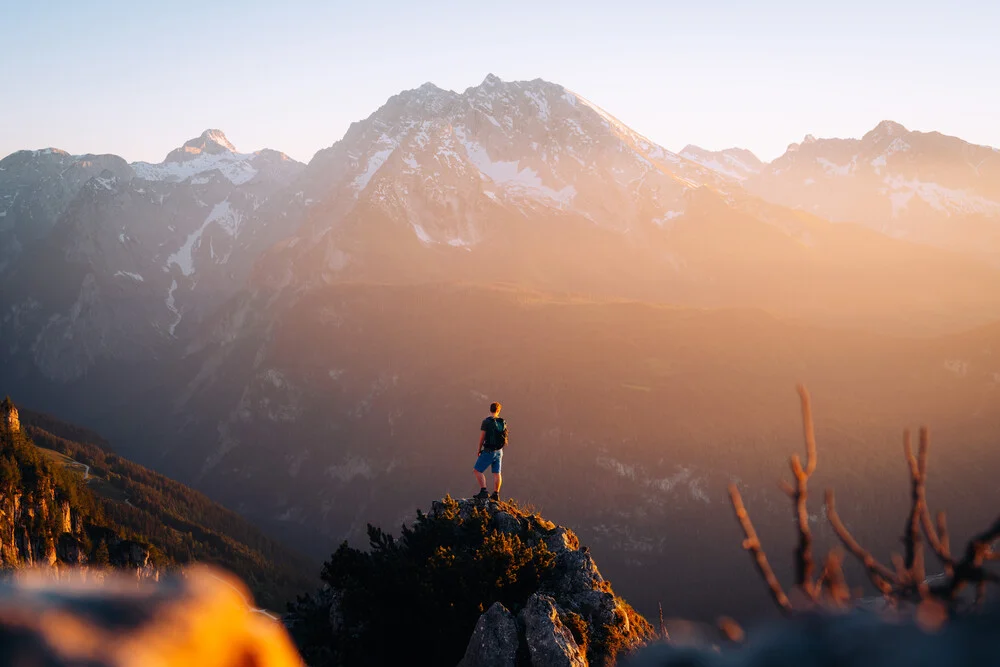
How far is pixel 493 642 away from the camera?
16.5m

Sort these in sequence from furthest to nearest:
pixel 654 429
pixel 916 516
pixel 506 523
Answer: pixel 654 429 < pixel 506 523 < pixel 916 516

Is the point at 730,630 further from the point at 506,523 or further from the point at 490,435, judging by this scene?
the point at 506,523

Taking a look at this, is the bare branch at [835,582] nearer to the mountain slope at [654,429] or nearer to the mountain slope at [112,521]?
the mountain slope at [112,521]

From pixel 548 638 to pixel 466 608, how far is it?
264cm

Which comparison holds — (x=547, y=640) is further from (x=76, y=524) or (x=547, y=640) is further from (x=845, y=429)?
(x=845, y=429)

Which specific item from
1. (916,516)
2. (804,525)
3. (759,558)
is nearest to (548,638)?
(916,516)

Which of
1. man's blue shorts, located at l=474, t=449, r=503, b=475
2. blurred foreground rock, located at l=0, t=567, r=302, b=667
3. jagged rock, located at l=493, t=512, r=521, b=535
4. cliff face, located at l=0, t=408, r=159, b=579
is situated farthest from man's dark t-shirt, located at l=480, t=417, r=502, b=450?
cliff face, located at l=0, t=408, r=159, b=579

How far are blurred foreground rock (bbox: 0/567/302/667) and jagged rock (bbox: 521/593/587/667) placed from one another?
14.7m

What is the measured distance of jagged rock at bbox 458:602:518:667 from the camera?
1630 centimetres

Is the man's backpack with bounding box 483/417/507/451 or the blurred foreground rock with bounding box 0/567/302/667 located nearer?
the blurred foreground rock with bounding box 0/567/302/667

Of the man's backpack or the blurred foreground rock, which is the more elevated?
the blurred foreground rock

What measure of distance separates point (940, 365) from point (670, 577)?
8232cm

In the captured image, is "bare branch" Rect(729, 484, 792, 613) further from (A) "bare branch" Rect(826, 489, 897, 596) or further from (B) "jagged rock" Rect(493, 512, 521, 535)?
(B) "jagged rock" Rect(493, 512, 521, 535)

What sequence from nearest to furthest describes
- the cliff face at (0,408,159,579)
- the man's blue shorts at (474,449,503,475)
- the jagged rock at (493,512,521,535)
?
the jagged rock at (493,512,521,535) < the man's blue shorts at (474,449,503,475) < the cliff face at (0,408,159,579)
